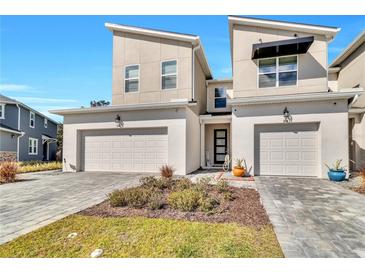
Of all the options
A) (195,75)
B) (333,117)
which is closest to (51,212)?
(195,75)

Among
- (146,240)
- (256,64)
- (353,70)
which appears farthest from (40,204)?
(353,70)

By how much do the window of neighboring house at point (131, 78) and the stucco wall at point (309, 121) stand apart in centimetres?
612

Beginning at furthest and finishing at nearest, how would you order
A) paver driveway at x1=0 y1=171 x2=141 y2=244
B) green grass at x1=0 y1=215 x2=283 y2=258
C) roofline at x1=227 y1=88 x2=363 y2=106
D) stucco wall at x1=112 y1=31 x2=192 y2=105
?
stucco wall at x1=112 y1=31 x2=192 y2=105
roofline at x1=227 y1=88 x2=363 y2=106
paver driveway at x1=0 y1=171 x2=141 y2=244
green grass at x1=0 y1=215 x2=283 y2=258

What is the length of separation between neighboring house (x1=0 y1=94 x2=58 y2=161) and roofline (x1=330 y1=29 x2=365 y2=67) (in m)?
26.4

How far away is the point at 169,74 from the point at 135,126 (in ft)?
11.7

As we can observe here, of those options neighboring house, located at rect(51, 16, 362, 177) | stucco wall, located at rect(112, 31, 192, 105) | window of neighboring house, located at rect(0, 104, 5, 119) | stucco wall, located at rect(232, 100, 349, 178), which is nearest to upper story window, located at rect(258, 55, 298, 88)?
neighboring house, located at rect(51, 16, 362, 177)

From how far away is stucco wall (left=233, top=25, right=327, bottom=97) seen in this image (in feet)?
34.6

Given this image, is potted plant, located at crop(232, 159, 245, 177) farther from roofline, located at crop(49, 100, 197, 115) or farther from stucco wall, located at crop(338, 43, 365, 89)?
stucco wall, located at crop(338, 43, 365, 89)

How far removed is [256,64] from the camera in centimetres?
1128

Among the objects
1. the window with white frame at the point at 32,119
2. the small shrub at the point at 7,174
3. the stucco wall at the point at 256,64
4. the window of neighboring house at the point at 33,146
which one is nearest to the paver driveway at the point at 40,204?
the small shrub at the point at 7,174

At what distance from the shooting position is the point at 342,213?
4812 millimetres

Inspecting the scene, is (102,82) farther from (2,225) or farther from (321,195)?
Result: (321,195)

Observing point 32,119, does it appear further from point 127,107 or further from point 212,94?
point 212,94
